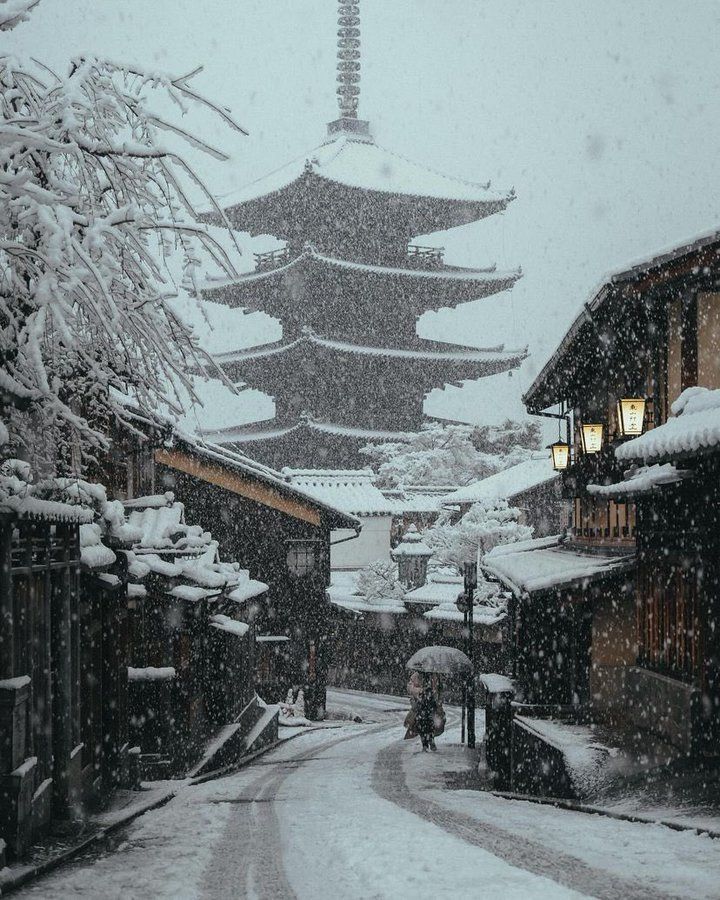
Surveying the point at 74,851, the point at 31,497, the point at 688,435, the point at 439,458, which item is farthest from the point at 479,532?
the point at 31,497

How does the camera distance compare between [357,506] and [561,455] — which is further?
[357,506]

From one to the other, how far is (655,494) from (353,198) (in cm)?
3569

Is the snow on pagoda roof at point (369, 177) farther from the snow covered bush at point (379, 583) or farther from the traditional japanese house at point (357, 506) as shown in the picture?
the snow covered bush at point (379, 583)

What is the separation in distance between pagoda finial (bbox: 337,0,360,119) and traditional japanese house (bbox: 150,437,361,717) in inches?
1223

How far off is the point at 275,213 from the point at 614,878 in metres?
41.9

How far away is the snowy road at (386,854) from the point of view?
5590 mm

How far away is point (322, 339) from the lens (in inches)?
1726

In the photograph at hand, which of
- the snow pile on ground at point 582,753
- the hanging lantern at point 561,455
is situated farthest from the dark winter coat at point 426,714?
the hanging lantern at point 561,455

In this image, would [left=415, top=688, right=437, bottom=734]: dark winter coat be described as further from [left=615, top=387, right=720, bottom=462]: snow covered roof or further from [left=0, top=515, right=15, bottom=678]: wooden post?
[left=0, top=515, right=15, bottom=678]: wooden post

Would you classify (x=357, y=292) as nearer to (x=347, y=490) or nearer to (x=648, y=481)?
(x=347, y=490)

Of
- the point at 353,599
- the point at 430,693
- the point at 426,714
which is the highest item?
the point at 353,599

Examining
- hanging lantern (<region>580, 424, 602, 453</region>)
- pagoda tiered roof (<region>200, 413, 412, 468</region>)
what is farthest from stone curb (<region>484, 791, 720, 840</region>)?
pagoda tiered roof (<region>200, 413, 412, 468</region>)

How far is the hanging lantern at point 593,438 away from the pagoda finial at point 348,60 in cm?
3933

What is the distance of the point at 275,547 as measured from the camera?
25609mm
